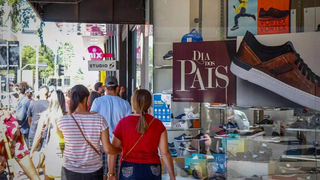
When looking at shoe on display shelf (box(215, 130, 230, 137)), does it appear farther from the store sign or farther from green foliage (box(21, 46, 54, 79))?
green foliage (box(21, 46, 54, 79))

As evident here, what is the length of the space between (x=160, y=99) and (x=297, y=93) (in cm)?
256

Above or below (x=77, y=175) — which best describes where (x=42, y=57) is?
above

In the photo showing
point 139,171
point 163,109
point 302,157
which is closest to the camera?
point 139,171

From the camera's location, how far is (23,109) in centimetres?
1203

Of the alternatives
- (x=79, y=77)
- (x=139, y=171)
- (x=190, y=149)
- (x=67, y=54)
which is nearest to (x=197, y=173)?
(x=190, y=149)

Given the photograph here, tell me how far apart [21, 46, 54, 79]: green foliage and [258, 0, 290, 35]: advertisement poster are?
539 inches

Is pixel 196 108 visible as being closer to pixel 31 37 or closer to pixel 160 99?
pixel 160 99

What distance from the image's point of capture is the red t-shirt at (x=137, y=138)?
3822 mm

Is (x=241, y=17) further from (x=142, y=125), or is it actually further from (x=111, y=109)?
(x=142, y=125)

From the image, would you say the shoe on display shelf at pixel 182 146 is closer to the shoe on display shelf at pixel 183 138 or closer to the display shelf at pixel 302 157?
the shoe on display shelf at pixel 183 138

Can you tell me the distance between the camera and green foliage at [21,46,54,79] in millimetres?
17844

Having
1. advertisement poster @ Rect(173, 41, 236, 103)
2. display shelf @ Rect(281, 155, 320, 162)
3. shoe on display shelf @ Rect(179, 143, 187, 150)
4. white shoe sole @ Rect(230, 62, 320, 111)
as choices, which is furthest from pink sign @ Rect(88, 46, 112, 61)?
display shelf @ Rect(281, 155, 320, 162)

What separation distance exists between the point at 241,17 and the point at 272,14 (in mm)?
449

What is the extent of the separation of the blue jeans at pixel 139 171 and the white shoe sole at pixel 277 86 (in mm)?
1782
